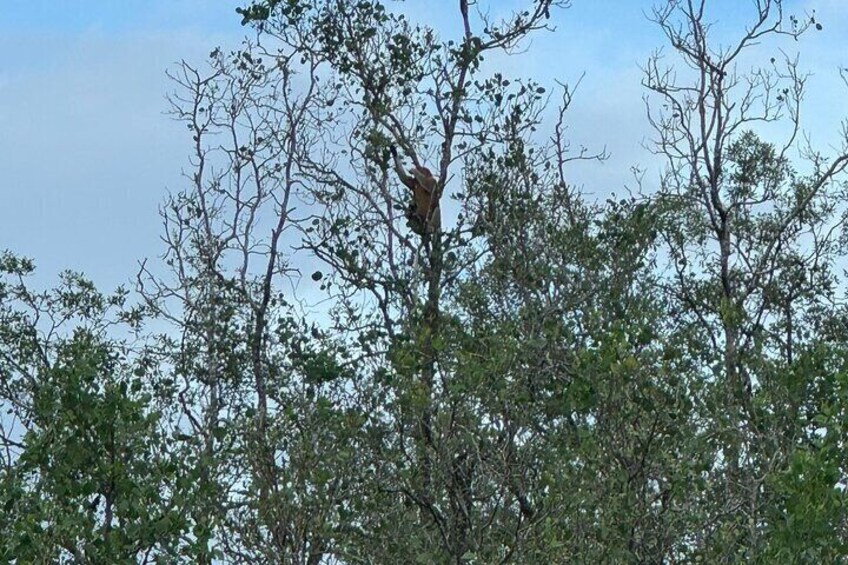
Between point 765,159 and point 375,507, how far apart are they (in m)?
10.5

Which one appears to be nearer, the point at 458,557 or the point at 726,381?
the point at 458,557

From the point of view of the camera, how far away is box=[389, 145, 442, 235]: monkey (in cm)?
1555

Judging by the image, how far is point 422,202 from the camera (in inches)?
614

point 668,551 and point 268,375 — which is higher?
A: point 268,375

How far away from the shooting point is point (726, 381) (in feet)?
38.0

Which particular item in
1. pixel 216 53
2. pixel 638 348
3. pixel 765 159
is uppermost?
pixel 216 53

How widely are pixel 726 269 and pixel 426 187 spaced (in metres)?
4.58

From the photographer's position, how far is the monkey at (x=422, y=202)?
612 inches

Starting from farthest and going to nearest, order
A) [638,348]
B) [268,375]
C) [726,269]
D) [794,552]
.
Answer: [726,269] < [268,375] < [638,348] < [794,552]

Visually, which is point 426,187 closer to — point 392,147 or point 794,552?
point 392,147

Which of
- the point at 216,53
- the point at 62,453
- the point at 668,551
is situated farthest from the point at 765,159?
the point at 62,453

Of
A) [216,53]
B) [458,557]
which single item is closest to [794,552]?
[458,557]

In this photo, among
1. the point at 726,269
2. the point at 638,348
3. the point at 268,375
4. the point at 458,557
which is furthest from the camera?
the point at 726,269

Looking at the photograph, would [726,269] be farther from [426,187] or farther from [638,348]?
[638,348]
